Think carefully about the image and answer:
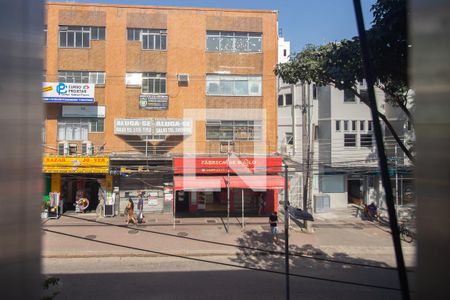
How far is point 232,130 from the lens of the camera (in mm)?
21406

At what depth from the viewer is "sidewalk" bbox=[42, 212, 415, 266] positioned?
1370 centimetres

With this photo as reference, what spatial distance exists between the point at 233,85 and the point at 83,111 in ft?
28.7

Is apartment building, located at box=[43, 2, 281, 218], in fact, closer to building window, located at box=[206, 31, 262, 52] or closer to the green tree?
building window, located at box=[206, 31, 262, 52]

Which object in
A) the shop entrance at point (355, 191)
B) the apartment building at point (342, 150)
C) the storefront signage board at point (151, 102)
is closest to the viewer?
the storefront signage board at point (151, 102)

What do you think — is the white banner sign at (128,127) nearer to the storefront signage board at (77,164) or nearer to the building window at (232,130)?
the storefront signage board at (77,164)

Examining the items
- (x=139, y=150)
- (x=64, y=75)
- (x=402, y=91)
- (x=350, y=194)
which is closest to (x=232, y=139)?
(x=139, y=150)

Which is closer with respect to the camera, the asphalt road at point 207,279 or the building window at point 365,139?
the asphalt road at point 207,279

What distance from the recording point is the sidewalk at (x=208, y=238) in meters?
13.7

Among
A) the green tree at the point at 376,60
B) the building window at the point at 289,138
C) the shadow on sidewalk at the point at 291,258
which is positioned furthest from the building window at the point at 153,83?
the green tree at the point at 376,60

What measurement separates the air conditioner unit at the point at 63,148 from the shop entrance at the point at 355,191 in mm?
17049
